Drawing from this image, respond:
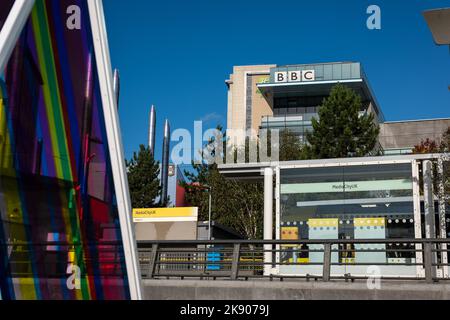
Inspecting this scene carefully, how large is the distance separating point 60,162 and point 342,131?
3318cm

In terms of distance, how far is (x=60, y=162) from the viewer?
2.80m

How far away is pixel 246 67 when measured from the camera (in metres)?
121

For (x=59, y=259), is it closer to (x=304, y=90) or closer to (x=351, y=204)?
(x=351, y=204)

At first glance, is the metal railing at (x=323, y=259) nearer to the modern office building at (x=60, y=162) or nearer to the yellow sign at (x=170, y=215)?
the modern office building at (x=60, y=162)

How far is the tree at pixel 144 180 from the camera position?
48.8m

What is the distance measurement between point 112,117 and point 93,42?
1.39 feet

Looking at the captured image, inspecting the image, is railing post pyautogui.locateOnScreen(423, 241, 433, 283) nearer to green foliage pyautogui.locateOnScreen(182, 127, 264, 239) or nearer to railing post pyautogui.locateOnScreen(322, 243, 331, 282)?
railing post pyautogui.locateOnScreen(322, 243, 331, 282)

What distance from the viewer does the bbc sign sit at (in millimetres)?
86238

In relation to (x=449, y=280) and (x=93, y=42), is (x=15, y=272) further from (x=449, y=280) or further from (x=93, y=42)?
(x=449, y=280)

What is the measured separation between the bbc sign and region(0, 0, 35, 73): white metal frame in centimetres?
8508

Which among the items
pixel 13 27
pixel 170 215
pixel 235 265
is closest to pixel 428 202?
pixel 235 265

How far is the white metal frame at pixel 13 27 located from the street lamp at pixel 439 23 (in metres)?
4.31

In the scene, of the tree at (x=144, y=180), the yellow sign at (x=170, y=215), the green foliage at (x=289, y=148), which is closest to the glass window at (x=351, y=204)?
the yellow sign at (x=170, y=215)

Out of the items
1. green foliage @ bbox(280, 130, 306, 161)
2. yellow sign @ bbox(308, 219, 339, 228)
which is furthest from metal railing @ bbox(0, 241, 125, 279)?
green foliage @ bbox(280, 130, 306, 161)
